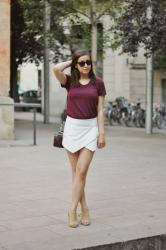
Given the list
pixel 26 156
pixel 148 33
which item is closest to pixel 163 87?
pixel 148 33

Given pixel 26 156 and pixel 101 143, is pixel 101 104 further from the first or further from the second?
pixel 26 156

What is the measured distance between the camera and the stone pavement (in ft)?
20.6

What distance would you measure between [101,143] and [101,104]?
415mm

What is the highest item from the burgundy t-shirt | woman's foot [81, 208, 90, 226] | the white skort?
the burgundy t-shirt

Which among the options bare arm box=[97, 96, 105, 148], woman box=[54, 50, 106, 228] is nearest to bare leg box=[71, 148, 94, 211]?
woman box=[54, 50, 106, 228]

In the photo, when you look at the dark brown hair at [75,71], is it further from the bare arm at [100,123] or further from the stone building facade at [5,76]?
the stone building facade at [5,76]

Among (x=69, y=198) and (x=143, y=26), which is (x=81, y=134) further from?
(x=143, y=26)

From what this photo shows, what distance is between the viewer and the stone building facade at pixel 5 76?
15.9 meters

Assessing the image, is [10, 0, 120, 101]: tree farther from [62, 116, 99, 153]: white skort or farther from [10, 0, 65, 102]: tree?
[62, 116, 99, 153]: white skort

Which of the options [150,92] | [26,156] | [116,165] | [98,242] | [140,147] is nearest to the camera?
[98,242]

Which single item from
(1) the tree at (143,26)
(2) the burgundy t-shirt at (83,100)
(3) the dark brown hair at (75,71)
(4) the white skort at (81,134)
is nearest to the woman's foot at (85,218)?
(4) the white skort at (81,134)

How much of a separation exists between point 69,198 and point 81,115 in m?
2.13

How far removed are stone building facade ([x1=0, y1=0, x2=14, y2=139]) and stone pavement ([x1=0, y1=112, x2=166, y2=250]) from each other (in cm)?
154

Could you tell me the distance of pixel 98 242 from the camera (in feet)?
20.0
